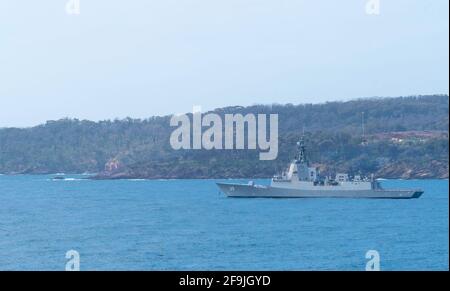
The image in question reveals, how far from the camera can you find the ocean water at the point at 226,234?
894 inches

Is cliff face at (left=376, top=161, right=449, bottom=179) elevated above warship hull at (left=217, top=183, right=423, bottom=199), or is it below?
above

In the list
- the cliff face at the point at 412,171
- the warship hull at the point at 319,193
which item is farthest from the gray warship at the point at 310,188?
the cliff face at the point at 412,171

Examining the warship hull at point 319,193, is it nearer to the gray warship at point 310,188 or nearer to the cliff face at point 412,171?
the gray warship at point 310,188

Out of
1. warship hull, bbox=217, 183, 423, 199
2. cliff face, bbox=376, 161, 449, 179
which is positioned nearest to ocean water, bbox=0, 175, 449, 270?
warship hull, bbox=217, 183, 423, 199

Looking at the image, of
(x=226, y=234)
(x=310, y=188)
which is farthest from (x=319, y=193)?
(x=226, y=234)

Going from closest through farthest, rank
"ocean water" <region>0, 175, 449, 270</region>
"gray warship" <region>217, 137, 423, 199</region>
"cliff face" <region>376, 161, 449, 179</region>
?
1. "ocean water" <region>0, 175, 449, 270</region>
2. "gray warship" <region>217, 137, 423, 199</region>
3. "cliff face" <region>376, 161, 449, 179</region>

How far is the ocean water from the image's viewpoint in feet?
74.5

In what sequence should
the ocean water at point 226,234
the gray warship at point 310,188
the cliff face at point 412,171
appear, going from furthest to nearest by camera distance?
1. the cliff face at point 412,171
2. the gray warship at point 310,188
3. the ocean water at point 226,234

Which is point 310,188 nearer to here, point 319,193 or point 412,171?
point 319,193

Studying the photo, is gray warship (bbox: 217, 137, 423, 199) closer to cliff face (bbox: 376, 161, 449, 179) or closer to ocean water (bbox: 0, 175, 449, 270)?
ocean water (bbox: 0, 175, 449, 270)

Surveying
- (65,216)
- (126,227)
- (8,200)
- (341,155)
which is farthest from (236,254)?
(341,155)

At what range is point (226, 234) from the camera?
30812mm

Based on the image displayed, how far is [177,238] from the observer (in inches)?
1151
